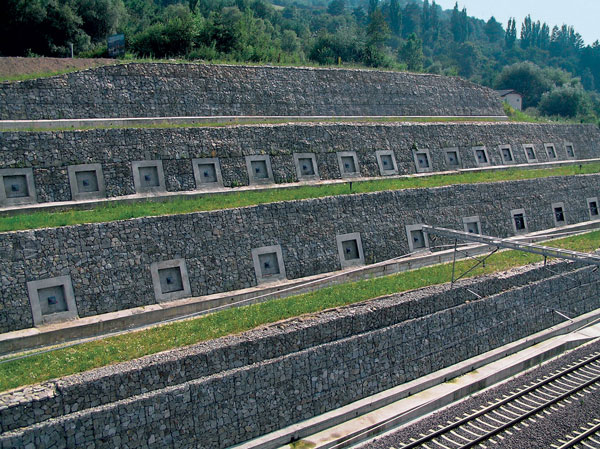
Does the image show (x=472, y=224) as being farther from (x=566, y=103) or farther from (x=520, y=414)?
(x=566, y=103)

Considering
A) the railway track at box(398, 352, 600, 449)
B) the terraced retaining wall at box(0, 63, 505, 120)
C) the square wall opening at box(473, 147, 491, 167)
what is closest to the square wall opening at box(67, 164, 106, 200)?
the terraced retaining wall at box(0, 63, 505, 120)

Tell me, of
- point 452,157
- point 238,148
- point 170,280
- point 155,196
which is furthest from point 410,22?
point 170,280

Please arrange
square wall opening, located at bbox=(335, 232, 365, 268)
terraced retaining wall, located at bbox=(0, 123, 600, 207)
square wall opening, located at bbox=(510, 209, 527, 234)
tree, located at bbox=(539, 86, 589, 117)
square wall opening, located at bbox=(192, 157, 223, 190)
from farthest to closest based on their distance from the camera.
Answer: tree, located at bbox=(539, 86, 589, 117) → square wall opening, located at bbox=(510, 209, 527, 234) → square wall opening, located at bbox=(192, 157, 223, 190) → square wall opening, located at bbox=(335, 232, 365, 268) → terraced retaining wall, located at bbox=(0, 123, 600, 207)

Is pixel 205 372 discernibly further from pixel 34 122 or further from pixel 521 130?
pixel 521 130

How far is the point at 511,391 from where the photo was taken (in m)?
16.8

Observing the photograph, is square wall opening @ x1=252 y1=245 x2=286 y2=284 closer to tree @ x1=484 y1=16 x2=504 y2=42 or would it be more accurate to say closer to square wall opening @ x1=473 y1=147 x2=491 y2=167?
square wall opening @ x1=473 y1=147 x2=491 y2=167

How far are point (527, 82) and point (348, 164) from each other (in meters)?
64.3

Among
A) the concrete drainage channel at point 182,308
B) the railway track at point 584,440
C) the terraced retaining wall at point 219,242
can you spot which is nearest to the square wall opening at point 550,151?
the terraced retaining wall at point 219,242

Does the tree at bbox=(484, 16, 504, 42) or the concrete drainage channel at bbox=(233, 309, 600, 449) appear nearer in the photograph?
the concrete drainage channel at bbox=(233, 309, 600, 449)

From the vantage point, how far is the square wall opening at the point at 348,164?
1115 inches

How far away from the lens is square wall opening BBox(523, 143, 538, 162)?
37406mm

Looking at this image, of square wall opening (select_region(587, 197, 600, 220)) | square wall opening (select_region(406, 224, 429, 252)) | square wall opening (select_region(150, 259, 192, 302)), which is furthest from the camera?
square wall opening (select_region(587, 197, 600, 220))

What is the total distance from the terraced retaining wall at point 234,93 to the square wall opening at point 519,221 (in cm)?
1063

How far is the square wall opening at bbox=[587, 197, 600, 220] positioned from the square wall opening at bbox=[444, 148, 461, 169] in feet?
25.8
